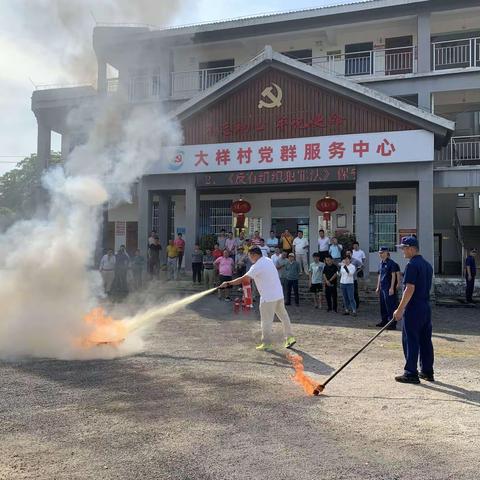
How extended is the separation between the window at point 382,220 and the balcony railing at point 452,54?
19.3 feet

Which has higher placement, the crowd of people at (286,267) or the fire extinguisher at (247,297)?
the crowd of people at (286,267)

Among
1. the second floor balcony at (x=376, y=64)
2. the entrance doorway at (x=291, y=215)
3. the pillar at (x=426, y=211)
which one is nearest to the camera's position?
the pillar at (x=426, y=211)

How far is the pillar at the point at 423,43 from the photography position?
63.4ft

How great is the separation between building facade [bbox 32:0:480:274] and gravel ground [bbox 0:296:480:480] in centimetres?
725

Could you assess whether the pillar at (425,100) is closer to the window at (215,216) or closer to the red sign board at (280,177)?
the red sign board at (280,177)

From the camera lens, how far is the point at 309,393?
19.1 feet

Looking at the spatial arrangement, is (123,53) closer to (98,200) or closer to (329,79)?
(98,200)

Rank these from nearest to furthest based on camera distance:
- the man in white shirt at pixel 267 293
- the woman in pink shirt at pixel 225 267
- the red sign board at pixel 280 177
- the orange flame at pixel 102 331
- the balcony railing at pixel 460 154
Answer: the orange flame at pixel 102 331 → the man in white shirt at pixel 267 293 → the woman in pink shirt at pixel 225 267 → the red sign board at pixel 280 177 → the balcony railing at pixel 460 154

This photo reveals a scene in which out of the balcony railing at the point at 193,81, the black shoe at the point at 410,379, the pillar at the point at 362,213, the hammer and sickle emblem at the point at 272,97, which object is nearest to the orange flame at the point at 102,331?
the black shoe at the point at 410,379

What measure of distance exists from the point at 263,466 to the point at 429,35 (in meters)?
19.9

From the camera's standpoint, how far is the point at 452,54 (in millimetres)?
20750

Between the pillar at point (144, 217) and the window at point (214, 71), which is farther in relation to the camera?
the window at point (214, 71)

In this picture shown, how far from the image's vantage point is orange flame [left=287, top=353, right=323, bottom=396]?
5812mm

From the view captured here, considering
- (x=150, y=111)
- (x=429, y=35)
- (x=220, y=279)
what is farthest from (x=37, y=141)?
(x=429, y=35)
